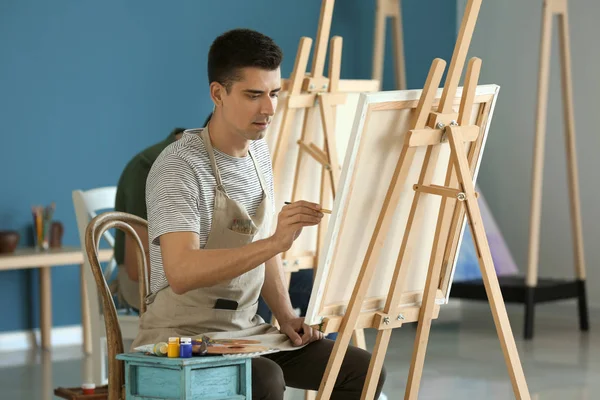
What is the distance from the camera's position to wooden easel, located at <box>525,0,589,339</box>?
4980mm

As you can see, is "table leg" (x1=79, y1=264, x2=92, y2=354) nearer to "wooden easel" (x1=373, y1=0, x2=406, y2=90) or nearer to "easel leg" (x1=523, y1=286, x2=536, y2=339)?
"wooden easel" (x1=373, y1=0, x2=406, y2=90)

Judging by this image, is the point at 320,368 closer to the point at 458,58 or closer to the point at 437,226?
the point at 437,226

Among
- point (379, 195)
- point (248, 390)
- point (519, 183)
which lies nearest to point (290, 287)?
point (379, 195)

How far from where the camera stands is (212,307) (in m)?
2.29

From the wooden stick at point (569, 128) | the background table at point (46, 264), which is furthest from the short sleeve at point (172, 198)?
the wooden stick at point (569, 128)

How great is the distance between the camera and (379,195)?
235 centimetres

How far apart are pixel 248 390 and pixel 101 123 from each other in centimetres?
340

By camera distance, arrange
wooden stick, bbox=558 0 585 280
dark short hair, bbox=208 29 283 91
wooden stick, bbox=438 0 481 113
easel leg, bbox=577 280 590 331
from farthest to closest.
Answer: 1. easel leg, bbox=577 280 590 331
2. wooden stick, bbox=558 0 585 280
3. wooden stick, bbox=438 0 481 113
4. dark short hair, bbox=208 29 283 91

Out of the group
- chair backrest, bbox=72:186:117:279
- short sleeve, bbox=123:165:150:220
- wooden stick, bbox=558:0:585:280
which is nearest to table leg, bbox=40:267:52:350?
chair backrest, bbox=72:186:117:279

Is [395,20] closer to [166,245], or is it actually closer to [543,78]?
[543,78]

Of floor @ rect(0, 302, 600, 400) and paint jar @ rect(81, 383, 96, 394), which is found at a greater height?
paint jar @ rect(81, 383, 96, 394)

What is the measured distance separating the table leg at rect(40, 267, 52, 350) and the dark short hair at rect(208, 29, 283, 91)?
2.88 m

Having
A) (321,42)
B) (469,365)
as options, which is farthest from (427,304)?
(469,365)

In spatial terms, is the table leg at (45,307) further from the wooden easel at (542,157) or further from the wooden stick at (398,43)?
the wooden easel at (542,157)
